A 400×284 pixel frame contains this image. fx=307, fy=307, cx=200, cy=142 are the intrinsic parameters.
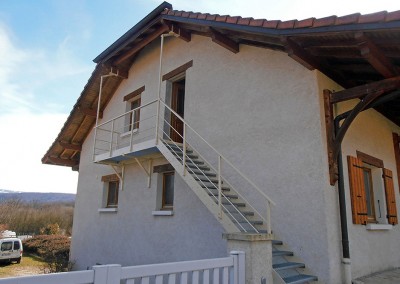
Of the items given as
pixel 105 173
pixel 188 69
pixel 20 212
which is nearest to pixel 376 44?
pixel 188 69

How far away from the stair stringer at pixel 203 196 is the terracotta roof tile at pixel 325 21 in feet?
11.2

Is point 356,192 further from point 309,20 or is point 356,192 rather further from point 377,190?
point 309,20

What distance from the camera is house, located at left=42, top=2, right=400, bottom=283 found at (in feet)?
17.0

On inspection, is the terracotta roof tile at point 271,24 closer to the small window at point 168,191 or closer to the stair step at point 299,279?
the stair step at point 299,279

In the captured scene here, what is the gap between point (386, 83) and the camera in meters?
4.87

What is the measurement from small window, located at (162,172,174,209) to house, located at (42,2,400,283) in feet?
0.13

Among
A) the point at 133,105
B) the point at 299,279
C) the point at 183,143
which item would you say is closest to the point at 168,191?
the point at 183,143

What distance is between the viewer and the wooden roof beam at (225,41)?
727cm

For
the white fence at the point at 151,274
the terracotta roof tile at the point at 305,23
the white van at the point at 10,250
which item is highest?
the terracotta roof tile at the point at 305,23

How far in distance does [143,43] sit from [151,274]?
Answer: 809 cm

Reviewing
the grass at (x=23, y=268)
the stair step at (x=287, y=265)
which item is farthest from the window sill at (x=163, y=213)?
the grass at (x=23, y=268)

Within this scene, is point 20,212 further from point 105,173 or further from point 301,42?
point 301,42

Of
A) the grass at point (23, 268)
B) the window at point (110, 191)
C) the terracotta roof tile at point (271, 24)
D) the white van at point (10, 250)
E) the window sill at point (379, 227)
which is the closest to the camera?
the terracotta roof tile at point (271, 24)

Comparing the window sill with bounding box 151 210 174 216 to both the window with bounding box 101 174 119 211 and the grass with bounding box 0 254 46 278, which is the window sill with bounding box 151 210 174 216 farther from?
the grass with bounding box 0 254 46 278
